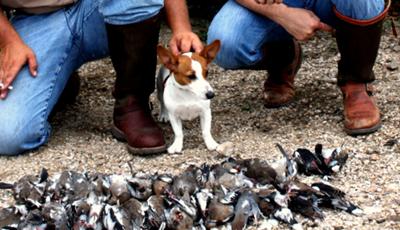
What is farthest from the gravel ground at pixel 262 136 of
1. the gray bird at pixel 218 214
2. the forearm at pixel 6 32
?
the forearm at pixel 6 32

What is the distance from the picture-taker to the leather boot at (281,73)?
4090 millimetres

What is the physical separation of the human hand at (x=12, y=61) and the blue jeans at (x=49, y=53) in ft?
0.13

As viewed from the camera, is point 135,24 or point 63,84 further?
point 63,84

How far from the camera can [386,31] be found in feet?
17.4

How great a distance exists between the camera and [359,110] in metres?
3.76

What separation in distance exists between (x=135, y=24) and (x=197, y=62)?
0.40 meters

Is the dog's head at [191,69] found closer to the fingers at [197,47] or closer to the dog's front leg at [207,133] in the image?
the fingers at [197,47]

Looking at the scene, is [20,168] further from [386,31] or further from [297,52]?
[386,31]

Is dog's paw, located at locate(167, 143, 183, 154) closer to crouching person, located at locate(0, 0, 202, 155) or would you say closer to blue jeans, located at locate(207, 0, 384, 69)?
crouching person, located at locate(0, 0, 202, 155)

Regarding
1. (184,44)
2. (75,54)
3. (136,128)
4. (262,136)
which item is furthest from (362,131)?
(75,54)

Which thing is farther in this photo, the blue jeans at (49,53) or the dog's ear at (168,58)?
the blue jeans at (49,53)

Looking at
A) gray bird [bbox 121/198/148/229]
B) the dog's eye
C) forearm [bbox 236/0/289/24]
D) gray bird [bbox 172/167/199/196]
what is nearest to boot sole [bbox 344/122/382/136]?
forearm [bbox 236/0/289/24]

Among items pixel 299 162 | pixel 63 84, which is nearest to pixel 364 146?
pixel 299 162

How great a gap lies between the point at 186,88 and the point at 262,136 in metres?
0.55
